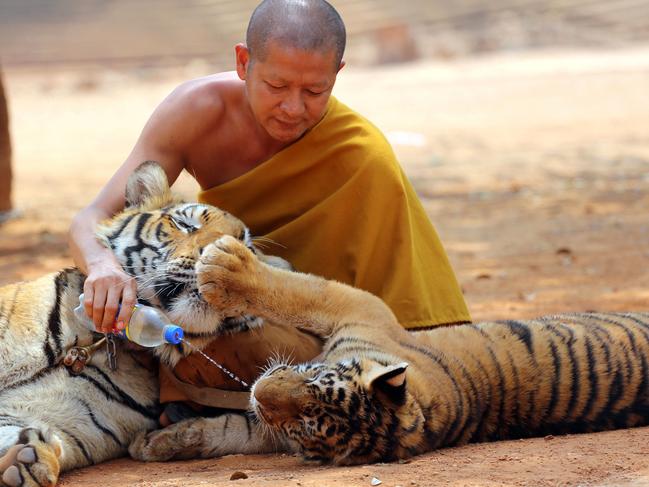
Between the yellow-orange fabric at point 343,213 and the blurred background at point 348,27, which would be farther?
the blurred background at point 348,27

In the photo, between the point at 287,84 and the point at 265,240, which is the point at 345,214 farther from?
the point at 287,84

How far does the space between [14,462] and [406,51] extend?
17.2m

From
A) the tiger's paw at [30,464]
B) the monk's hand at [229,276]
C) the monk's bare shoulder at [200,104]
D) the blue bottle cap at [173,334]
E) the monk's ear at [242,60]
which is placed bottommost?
the tiger's paw at [30,464]

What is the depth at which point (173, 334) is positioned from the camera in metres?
3.12

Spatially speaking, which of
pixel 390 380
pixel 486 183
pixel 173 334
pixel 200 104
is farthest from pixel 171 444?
pixel 486 183

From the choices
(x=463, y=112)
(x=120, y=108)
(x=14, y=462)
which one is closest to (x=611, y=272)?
(x=14, y=462)

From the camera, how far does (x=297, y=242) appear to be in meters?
3.97

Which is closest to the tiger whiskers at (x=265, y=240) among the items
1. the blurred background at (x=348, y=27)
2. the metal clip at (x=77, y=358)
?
the metal clip at (x=77, y=358)

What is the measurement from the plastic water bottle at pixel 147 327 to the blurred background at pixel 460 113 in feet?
6.54

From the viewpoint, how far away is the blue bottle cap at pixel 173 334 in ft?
10.2

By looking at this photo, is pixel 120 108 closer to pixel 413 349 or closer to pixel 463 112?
pixel 463 112

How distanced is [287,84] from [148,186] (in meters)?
0.63

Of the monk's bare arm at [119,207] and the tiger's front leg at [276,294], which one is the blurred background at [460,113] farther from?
the monk's bare arm at [119,207]

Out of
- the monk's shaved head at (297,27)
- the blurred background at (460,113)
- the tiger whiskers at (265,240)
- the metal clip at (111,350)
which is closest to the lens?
the metal clip at (111,350)
